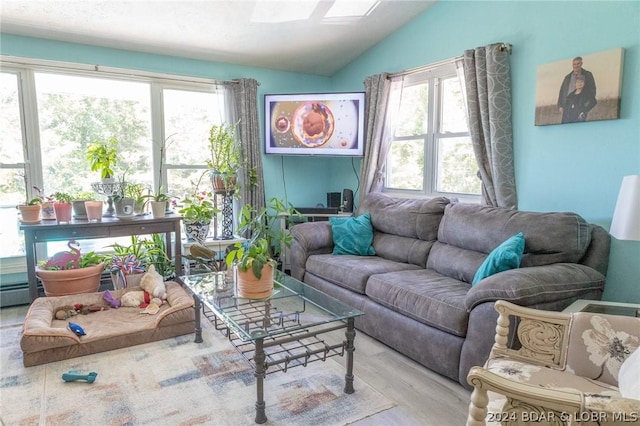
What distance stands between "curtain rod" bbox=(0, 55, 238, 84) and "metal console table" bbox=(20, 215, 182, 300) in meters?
1.38

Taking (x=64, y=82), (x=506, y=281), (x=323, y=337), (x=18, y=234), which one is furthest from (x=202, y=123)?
(x=506, y=281)

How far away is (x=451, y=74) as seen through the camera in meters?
3.35

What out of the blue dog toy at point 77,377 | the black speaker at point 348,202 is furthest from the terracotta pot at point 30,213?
the black speaker at point 348,202

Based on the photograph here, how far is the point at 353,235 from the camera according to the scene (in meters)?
3.40

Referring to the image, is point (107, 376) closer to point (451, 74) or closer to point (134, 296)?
point (134, 296)

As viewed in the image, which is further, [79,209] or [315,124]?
[315,124]

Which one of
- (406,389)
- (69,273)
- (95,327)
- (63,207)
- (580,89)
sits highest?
(580,89)

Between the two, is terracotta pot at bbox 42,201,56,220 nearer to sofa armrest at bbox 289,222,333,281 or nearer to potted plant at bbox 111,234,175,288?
potted plant at bbox 111,234,175,288

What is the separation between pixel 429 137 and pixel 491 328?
7.12ft

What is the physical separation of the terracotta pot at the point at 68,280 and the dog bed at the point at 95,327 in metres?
0.17

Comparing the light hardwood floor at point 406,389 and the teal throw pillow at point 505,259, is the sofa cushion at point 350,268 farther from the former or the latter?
the teal throw pillow at point 505,259

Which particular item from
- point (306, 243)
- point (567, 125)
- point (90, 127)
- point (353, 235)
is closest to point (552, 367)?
point (567, 125)

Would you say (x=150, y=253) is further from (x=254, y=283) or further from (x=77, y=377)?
(x=254, y=283)

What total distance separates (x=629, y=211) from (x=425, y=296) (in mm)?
1073
